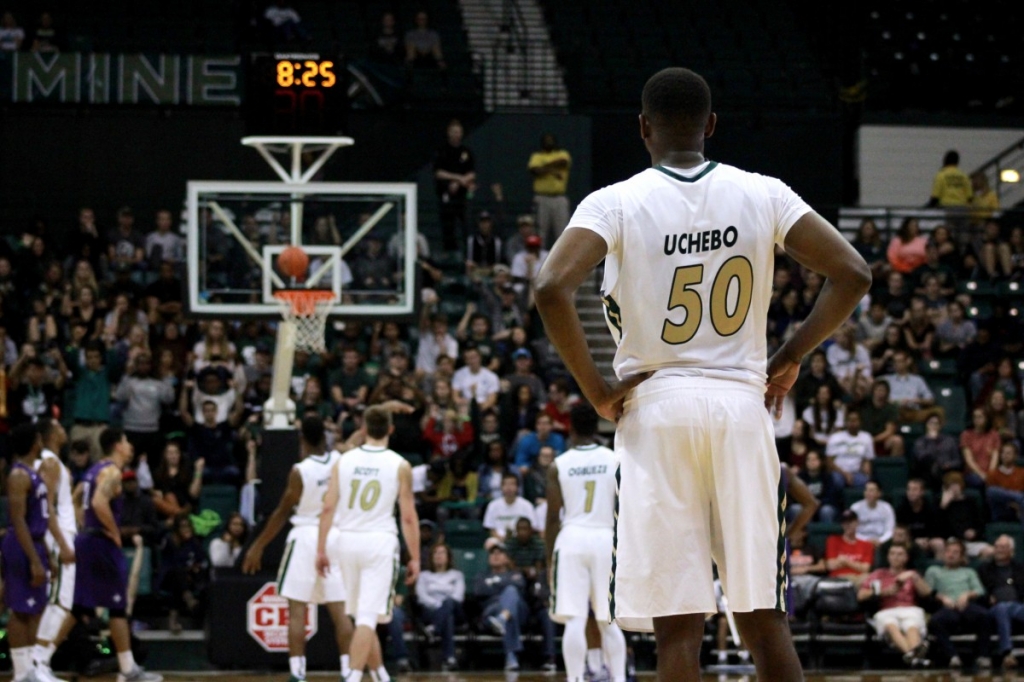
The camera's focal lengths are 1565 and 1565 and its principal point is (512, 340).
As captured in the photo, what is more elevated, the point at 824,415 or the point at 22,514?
the point at 824,415

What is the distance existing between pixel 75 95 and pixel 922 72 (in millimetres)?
12715

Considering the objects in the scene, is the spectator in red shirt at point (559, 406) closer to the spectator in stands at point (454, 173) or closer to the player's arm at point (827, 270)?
the spectator in stands at point (454, 173)

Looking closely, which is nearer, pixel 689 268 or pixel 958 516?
pixel 689 268

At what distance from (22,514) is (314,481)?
2045 millimetres

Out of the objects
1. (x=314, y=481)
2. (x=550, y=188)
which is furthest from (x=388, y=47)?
(x=314, y=481)

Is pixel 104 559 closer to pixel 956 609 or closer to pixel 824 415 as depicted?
pixel 956 609

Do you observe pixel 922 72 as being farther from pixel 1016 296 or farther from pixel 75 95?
pixel 75 95

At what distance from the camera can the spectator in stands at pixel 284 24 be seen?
2147 cm

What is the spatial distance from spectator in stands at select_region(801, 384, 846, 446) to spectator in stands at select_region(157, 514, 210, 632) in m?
6.43

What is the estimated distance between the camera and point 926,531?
1544 centimetres

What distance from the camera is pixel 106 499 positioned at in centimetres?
1196

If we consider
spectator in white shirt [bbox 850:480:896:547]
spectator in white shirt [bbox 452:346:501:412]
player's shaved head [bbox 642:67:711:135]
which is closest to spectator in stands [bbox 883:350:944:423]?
spectator in white shirt [bbox 850:480:896:547]

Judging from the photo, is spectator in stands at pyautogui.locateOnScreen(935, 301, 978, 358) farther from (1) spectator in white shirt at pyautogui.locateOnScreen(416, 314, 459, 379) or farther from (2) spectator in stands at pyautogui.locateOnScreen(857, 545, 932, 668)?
(1) spectator in white shirt at pyautogui.locateOnScreen(416, 314, 459, 379)

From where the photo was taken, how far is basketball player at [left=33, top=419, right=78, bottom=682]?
1113 cm
